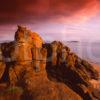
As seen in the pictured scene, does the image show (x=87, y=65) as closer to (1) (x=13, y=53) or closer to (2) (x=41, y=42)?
(2) (x=41, y=42)

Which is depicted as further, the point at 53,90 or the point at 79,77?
the point at 79,77

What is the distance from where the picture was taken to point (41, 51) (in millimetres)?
28828

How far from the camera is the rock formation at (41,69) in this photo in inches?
1035

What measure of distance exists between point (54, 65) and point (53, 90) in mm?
3813

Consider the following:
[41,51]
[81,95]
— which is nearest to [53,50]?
[41,51]

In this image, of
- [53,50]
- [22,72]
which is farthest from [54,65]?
[22,72]

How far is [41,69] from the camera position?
2844 centimetres

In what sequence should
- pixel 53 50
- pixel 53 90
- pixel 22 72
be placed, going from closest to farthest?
pixel 53 90 → pixel 22 72 → pixel 53 50

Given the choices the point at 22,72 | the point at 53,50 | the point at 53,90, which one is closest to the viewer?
the point at 53,90

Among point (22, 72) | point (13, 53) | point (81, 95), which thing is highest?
point (13, 53)

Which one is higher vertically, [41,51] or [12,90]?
[41,51]

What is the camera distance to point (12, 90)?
26016mm

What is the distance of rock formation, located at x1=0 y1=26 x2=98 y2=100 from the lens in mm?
26281

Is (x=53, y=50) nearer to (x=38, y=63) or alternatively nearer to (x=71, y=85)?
(x=38, y=63)
